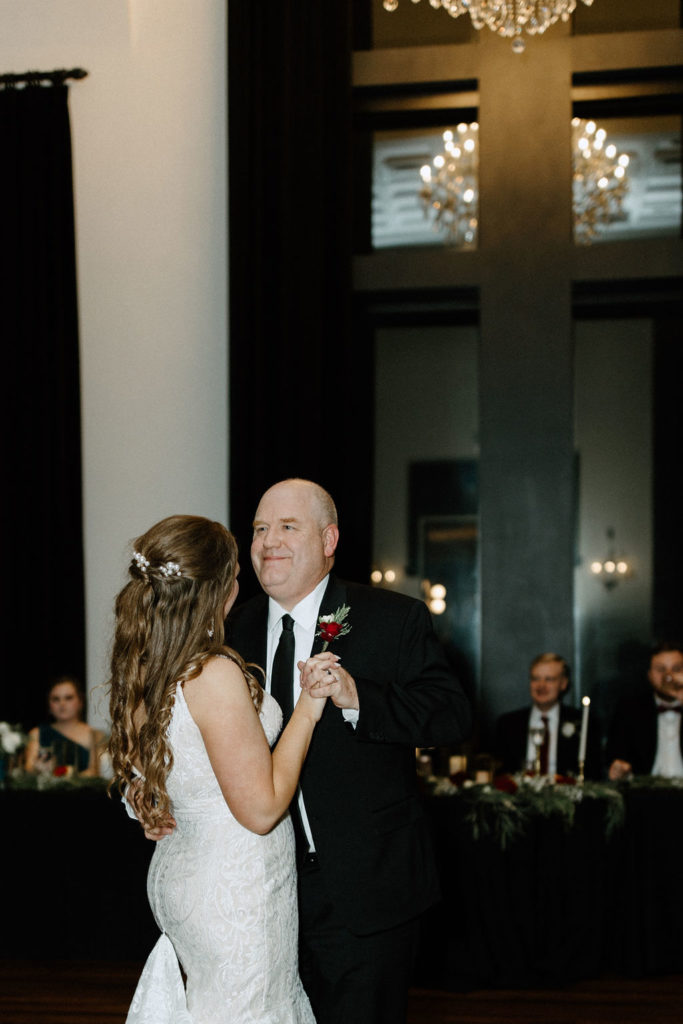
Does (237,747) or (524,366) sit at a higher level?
(524,366)

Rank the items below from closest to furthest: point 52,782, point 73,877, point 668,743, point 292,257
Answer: point 73,877 → point 52,782 → point 668,743 → point 292,257

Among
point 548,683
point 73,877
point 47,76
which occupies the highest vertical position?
point 47,76

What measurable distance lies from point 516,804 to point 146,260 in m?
4.54

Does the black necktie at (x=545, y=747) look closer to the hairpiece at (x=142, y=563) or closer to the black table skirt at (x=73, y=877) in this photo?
the black table skirt at (x=73, y=877)

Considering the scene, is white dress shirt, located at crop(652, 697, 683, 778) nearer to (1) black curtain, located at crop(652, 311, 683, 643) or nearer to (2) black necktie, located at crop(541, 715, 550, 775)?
(2) black necktie, located at crop(541, 715, 550, 775)

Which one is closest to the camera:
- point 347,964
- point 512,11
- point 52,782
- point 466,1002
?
point 347,964

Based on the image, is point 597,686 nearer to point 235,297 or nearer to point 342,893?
point 235,297

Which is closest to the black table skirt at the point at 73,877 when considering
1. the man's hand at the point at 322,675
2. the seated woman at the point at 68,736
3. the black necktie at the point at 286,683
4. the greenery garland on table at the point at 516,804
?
the seated woman at the point at 68,736

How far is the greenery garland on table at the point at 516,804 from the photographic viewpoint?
4715 mm

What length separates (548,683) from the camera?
5941 mm

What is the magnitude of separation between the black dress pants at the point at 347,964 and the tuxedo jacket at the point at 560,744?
3.09 meters

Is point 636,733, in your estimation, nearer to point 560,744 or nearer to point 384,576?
point 560,744

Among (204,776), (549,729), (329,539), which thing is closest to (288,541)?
(329,539)

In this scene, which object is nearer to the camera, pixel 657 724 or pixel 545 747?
pixel 545 747
